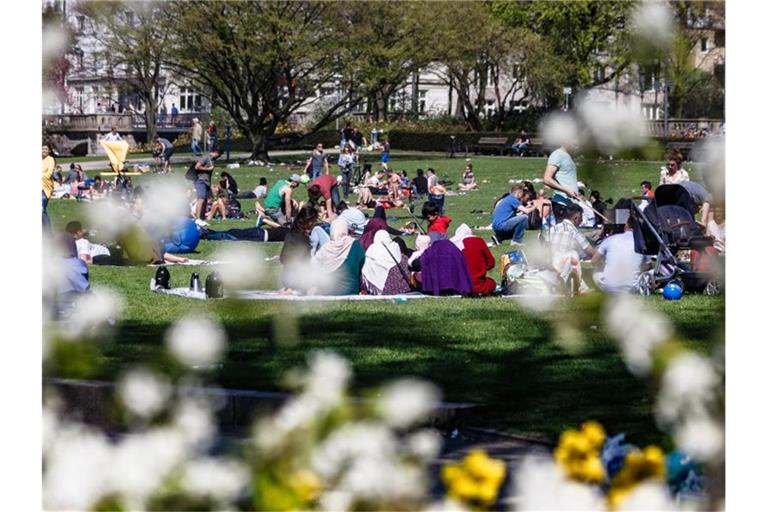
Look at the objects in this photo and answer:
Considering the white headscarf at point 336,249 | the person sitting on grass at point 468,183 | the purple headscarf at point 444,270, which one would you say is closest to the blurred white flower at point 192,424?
the purple headscarf at point 444,270

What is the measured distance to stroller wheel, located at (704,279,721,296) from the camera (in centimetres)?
1275

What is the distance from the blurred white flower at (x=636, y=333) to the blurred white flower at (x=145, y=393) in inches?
23.5

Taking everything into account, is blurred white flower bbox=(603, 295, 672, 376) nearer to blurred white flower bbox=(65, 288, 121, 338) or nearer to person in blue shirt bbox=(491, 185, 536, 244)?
blurred white flower bbox=(65, 288, 121, 338)

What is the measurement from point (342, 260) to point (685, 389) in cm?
1159

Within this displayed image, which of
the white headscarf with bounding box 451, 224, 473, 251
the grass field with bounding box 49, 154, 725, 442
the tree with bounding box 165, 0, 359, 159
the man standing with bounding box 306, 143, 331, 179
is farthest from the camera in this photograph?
the tree with bounding box 165, 0, 359, 159

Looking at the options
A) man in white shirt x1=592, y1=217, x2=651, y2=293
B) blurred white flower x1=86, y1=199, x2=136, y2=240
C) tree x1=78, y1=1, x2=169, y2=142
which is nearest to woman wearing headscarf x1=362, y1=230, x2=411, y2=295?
man in white shirt x1=592, y1=217, x2=651, y2=293

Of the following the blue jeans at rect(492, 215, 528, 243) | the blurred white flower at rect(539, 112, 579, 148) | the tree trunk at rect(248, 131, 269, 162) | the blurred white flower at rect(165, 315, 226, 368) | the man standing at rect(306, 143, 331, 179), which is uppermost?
the tree trunk at rect(248, 131, 269, 162)

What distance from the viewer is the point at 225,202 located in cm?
2542

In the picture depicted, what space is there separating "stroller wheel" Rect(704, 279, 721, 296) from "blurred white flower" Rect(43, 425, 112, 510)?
1130cm

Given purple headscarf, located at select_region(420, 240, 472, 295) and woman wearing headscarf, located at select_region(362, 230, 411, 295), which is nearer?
purple headscarf, located at select_region(420, 240, 472, 295)

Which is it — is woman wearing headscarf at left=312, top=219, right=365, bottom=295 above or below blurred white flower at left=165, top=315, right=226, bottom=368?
below

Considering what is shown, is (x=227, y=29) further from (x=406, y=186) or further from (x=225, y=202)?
(x=225, y=202)

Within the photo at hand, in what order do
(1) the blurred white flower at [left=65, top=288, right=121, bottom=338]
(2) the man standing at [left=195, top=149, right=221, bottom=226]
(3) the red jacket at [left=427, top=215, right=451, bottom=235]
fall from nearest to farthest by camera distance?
(1) the blurred white flower at [left=65, top=288, right=121, bottom=338], (3) the red jacket at [left=427, top=215, right=451, bottom=235], (2) the man standing at [left=195, top=149, right=221, bottom=226]
